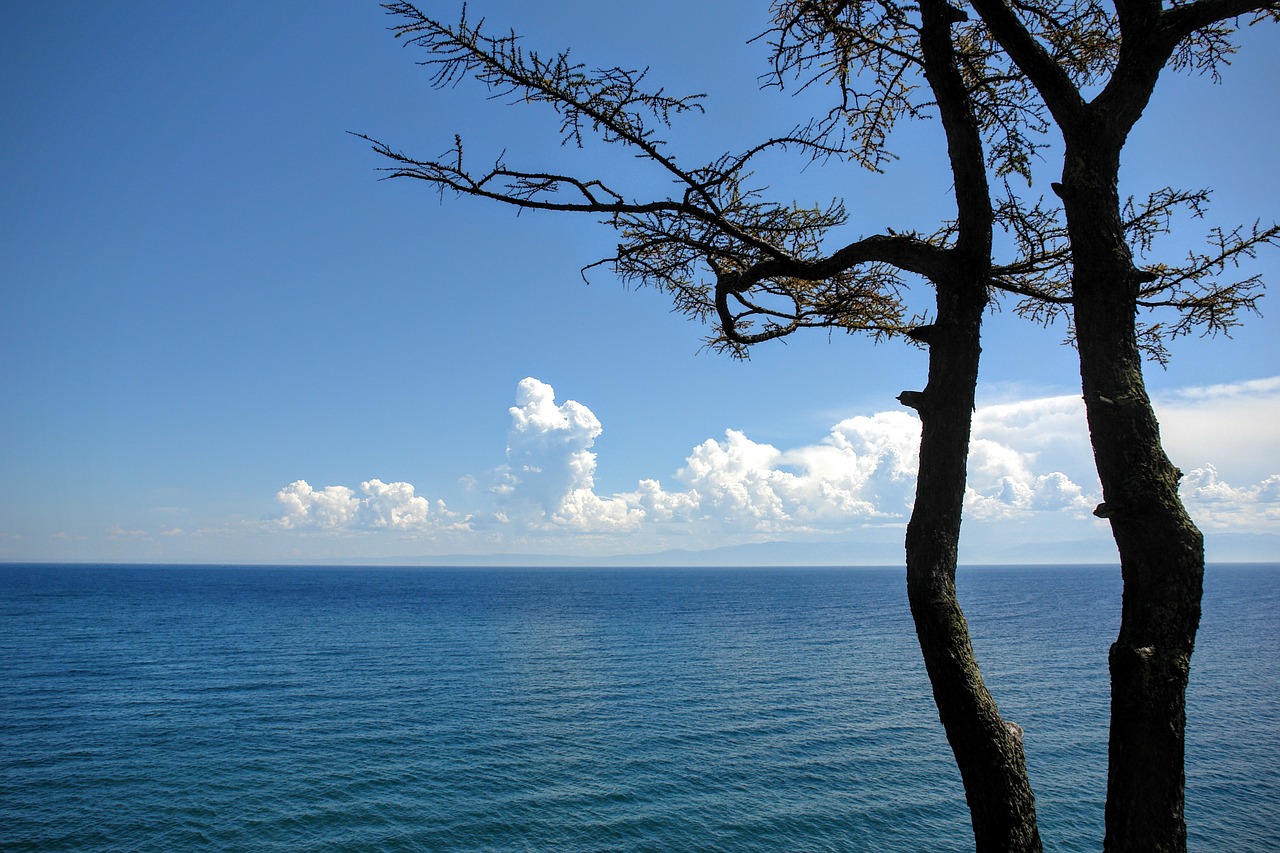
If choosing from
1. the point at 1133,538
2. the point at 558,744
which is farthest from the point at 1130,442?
the point at 558,744

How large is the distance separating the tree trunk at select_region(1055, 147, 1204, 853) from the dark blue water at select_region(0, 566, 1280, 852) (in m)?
21.2

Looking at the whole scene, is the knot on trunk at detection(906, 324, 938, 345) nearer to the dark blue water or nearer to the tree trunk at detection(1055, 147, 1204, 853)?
the tree trunk at detection(1055, 147, 1204, 853)

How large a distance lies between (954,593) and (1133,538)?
870 mm

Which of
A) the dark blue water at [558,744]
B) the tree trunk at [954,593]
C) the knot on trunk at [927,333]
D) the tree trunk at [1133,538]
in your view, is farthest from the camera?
the dark blue water at [558,744]

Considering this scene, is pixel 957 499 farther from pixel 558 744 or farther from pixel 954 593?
pixel 558 744

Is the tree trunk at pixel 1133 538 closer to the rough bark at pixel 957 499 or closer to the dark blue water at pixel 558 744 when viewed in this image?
the rough bark at pixel 957 499

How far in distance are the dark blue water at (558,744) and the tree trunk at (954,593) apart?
818 inches

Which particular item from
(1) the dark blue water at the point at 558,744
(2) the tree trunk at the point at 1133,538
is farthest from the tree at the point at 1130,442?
(1) the dark blue water at the point at 558,744

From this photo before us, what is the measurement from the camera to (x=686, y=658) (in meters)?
55.0

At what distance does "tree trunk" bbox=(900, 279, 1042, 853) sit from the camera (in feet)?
12.2

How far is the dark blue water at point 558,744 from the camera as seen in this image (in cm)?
2295

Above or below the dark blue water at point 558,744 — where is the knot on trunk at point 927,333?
above

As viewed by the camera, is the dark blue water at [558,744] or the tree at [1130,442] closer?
the tree at [1130,442]

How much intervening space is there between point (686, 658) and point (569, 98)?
5435 cm
